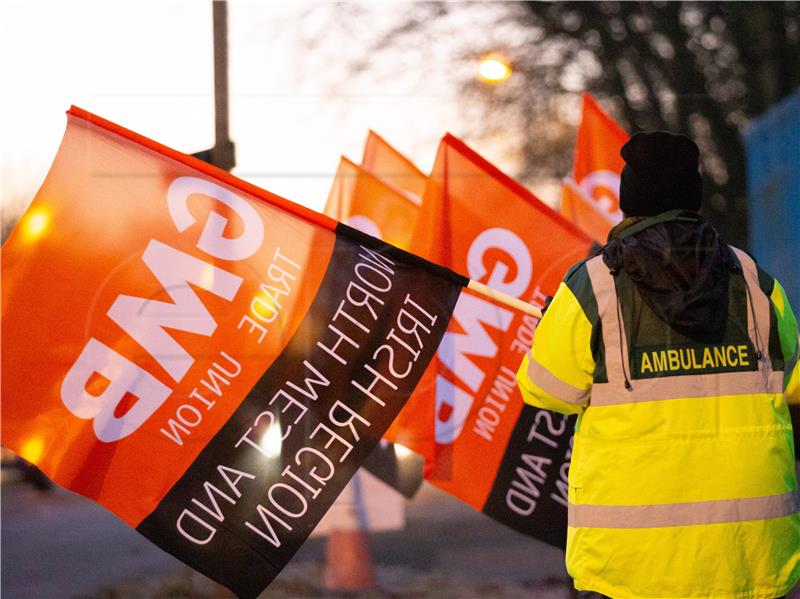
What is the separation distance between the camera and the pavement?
4781 millimetres

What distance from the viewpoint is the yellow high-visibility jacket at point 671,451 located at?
2.50 meters

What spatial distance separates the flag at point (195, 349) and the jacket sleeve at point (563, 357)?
3.07 feet

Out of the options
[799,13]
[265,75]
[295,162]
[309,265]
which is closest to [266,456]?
[309,265]

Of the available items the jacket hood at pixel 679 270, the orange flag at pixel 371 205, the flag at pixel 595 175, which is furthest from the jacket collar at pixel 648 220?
the flag at pixel 595 175

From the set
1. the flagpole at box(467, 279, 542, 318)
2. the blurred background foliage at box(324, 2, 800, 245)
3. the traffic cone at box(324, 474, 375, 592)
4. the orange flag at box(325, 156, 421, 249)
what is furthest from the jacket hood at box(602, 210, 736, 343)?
the traffic cone at box(324, 474, 375, 592)

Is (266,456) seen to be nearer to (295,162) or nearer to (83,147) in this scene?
(83,147)

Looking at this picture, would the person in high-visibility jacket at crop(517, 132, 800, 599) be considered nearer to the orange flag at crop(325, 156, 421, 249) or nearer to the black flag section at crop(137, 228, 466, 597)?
the black flag section at crop(137, 228, 466, 597)

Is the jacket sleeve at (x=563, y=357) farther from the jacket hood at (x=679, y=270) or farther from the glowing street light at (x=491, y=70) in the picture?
the glowing street light at (x=491, y=70)

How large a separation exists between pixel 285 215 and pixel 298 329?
381 millimetres

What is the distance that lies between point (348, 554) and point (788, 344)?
282 centimetres

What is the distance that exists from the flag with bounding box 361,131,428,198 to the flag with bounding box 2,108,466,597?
3.79ft

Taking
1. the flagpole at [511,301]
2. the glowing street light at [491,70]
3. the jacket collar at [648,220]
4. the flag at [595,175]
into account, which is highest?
the glowing street light at [491,70]

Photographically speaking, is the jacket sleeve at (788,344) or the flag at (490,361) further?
the flag at (490,361)

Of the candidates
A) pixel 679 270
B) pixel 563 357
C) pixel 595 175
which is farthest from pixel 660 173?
pixel 595 175
